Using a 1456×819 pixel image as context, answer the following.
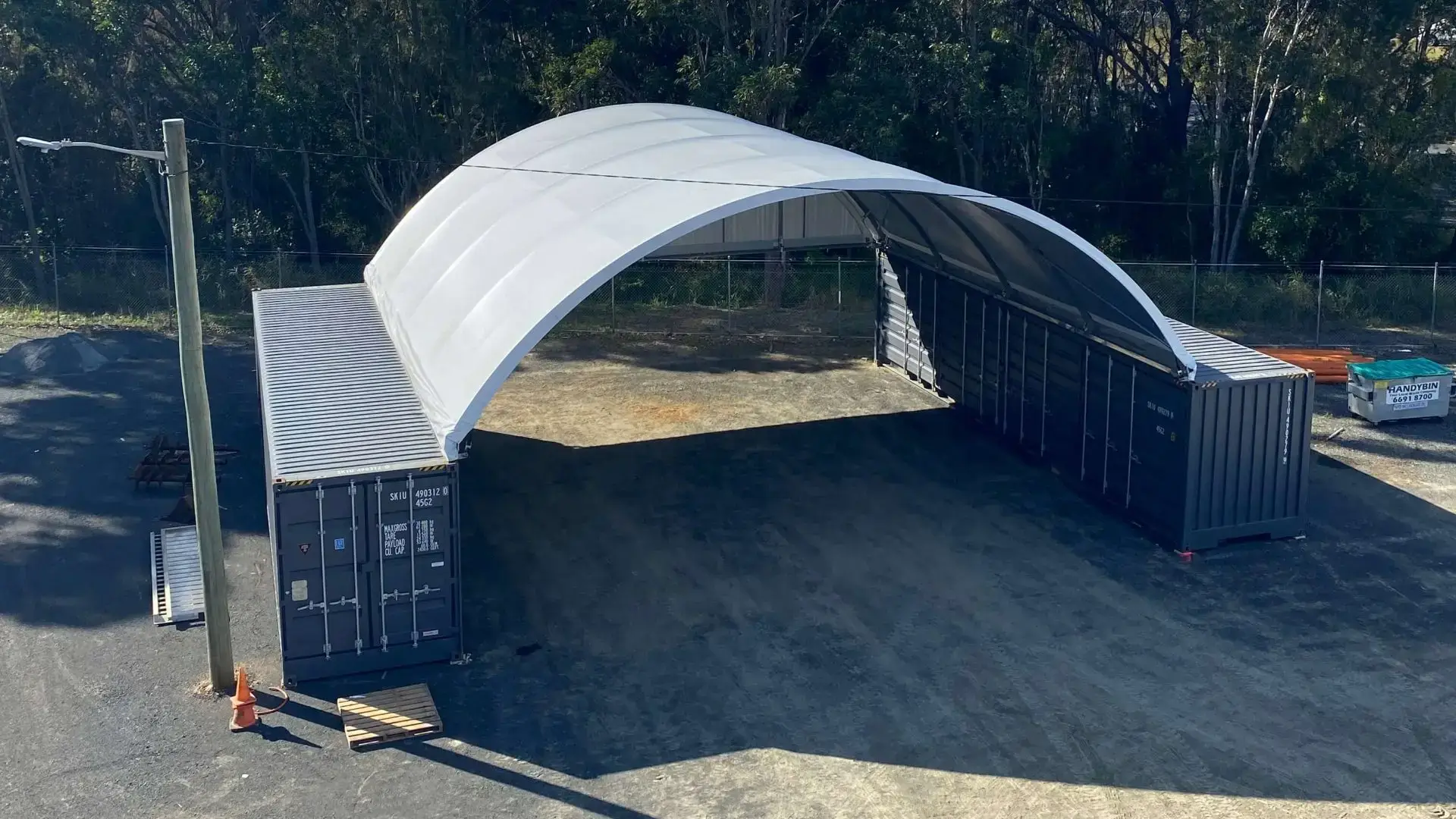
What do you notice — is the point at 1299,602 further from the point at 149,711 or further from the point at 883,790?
the point at 149,711

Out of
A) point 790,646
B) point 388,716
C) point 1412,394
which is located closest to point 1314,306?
point 1412,394

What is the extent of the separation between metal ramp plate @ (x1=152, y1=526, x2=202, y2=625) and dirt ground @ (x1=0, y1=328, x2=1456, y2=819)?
23 cm

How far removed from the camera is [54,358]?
88.5 feet

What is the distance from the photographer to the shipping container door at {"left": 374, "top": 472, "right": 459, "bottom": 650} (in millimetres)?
14562

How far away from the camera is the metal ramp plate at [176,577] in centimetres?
1619

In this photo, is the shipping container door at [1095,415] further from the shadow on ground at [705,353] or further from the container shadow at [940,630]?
the shadow on ground at [705,353]

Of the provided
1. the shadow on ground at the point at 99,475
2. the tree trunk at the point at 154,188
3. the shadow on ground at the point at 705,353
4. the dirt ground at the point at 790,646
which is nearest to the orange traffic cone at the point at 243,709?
the dirt ground at the point at 790,646

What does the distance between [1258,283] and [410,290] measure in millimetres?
20557

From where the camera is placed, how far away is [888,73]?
1257 inches

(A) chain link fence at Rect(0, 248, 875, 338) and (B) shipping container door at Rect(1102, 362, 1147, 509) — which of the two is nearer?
(B) shipping container door at Rect(1102, 362, 1147, 509)

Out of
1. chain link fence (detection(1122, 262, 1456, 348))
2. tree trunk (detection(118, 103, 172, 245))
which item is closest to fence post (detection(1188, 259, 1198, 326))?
chain link fence (detection(1122, 262, 1456, 348))

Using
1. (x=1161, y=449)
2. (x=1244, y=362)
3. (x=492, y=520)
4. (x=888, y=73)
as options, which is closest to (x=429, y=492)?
(x=492, y=520)

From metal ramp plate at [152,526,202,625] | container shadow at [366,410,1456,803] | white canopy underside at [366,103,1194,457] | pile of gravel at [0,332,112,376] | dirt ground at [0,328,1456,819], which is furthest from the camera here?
pile of gravel at [0,332,112,376]

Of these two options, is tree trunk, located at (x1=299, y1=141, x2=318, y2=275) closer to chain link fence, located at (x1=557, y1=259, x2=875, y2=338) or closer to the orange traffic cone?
chain link fence, located at (x1=557, y1=259, x2=875, y2=338)
